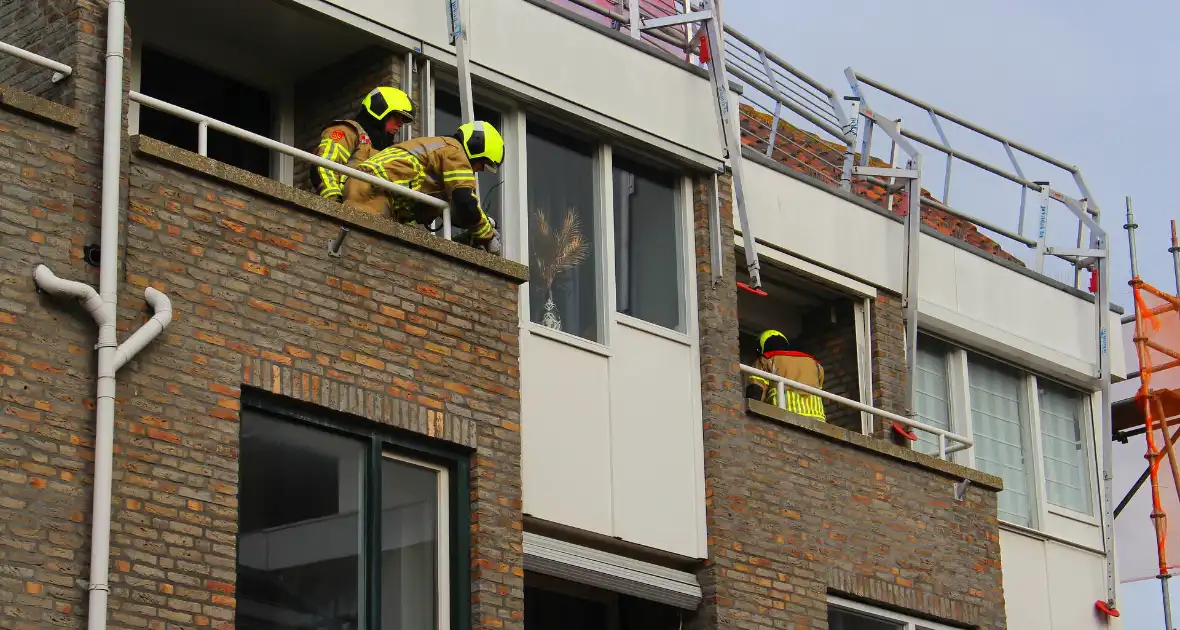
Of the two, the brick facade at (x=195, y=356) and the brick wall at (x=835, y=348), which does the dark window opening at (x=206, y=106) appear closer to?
the brick facade at (x=195, y=356)

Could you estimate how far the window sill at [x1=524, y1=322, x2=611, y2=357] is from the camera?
17422mm

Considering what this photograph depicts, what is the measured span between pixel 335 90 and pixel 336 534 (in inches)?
175

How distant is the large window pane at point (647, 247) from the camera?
61.7ft

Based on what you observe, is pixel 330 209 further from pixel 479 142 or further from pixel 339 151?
pixel 479 142

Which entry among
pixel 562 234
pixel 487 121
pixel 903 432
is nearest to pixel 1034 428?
pixel 903 432

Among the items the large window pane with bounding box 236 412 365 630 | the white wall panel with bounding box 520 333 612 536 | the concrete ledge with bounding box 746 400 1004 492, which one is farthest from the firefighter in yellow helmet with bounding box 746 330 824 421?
the large window pane with bounding box 236 412 365 630

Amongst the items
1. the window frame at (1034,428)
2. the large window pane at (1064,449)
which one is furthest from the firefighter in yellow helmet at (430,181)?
the large window pane at (1064,449)

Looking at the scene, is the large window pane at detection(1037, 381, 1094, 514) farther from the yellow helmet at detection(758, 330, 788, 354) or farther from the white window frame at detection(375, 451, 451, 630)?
the white window frame at detection(375, 451, 451, 630)

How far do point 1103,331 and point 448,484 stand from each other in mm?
10805

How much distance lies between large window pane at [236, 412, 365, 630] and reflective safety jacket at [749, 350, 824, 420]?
252 inches

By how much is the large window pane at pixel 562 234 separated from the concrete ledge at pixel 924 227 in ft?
8.43

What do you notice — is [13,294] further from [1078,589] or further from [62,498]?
[1078,589]

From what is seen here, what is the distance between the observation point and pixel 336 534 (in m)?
14.7

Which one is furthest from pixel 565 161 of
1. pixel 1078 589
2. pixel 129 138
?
pixel 1078 589
